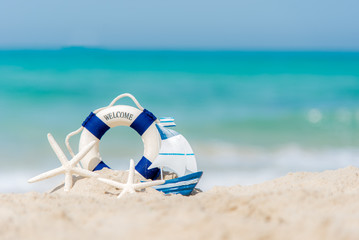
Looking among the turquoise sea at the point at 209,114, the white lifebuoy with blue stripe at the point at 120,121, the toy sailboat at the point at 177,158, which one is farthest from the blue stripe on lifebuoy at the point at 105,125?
the turquoise sea at the point at 209,114

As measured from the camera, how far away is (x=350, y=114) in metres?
10.4

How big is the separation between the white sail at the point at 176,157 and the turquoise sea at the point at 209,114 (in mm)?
780

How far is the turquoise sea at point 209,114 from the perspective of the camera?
6082mm

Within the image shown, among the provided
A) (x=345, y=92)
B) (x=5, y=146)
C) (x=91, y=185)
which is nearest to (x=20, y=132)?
(x=5, y=146)

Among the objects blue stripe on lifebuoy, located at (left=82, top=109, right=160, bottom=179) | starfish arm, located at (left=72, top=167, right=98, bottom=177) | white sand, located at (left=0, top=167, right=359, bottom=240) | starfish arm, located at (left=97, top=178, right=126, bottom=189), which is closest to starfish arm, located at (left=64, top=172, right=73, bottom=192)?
starfish arm, located at (left=72, top=167, right=98, bottom=177)

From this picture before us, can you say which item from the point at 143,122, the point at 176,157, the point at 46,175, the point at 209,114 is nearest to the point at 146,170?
the point at 176,157

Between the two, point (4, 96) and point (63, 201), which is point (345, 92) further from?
point (63, 201)

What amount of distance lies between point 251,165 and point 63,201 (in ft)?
11.4

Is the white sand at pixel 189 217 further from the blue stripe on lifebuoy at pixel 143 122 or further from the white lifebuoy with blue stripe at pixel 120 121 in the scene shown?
the blue stripe on lifebuoy at pixel 143 122

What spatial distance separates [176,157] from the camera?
4.24 m

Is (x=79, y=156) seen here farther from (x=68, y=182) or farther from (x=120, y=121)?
(x=120, y=121)

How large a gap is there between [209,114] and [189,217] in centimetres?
788

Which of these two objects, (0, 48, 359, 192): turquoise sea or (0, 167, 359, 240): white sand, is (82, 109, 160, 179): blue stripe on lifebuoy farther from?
(0, 167, 359, 240): white sand

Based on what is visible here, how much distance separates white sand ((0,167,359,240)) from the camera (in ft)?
6.66
